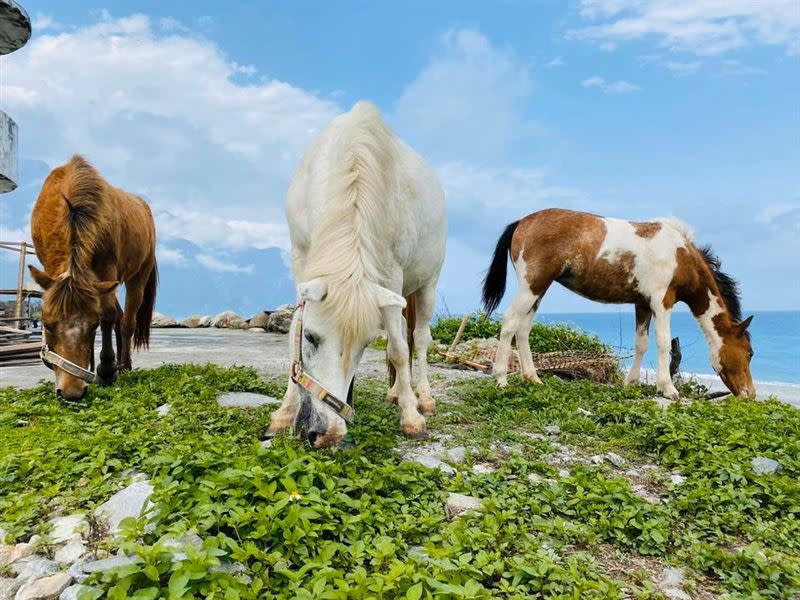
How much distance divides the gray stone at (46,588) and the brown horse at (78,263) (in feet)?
11.6

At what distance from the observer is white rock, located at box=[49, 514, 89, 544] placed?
2.98 m

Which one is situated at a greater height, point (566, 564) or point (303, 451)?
point (303, 451)

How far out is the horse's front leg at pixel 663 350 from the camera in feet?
26.4

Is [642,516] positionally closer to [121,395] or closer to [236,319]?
[121,395]

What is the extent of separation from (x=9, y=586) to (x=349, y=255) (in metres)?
2.44

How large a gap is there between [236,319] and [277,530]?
1985 centimetres

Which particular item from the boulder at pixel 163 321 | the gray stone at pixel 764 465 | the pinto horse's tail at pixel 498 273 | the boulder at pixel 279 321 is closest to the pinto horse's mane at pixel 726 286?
the pinto horse's tail at pixel 498 273

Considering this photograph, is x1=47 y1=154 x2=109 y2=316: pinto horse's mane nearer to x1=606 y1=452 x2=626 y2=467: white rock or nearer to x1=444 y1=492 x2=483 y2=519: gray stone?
x1=444 y1=492 x2=483 y2=519: gray stone

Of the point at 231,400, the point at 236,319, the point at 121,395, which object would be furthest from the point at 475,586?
the point at 236,319

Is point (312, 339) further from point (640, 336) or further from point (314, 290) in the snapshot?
point (640, 336)

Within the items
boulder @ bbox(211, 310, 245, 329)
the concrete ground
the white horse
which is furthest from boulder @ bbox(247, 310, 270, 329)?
the white horse

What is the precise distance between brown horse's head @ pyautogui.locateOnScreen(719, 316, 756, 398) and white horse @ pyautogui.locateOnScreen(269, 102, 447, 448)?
6.05 meters

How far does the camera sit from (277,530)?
2.72 m

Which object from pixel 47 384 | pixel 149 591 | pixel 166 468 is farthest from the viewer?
pixel 47 384
